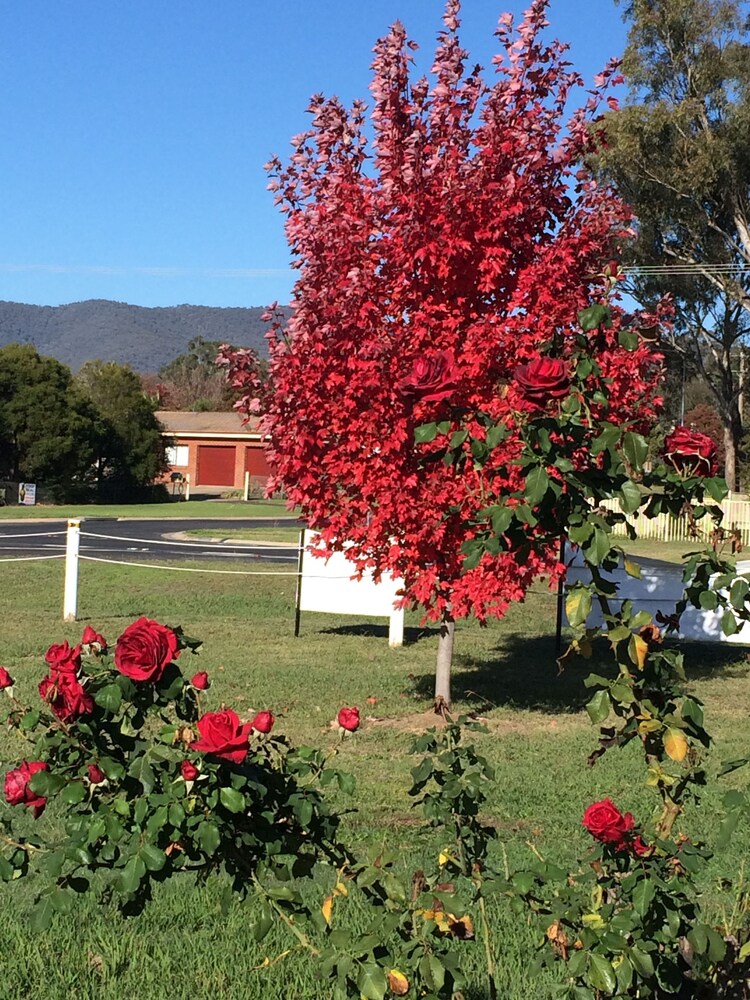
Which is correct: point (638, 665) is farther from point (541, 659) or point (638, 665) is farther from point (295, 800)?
point (541, 659)

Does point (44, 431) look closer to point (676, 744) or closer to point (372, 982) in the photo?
point (676, 744)

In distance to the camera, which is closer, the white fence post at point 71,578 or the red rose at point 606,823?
the red rose at point 606,823

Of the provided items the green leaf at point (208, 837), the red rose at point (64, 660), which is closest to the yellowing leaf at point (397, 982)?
the green leaf at point (208, 837)

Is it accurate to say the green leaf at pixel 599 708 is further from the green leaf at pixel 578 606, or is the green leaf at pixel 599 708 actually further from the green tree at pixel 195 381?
the green tree at pixel 195 381

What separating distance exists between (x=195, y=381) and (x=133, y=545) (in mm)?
81913

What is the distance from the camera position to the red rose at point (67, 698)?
2703mm

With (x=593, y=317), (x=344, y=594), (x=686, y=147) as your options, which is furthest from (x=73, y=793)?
(x=686, y=147)

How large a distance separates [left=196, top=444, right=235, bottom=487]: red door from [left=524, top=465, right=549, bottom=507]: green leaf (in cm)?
5909

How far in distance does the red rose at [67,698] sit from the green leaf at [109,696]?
3cm

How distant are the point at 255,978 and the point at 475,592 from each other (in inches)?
175

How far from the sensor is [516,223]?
28.8 feet

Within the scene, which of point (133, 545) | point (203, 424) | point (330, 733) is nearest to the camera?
point (330, 733)

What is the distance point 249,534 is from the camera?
28219 mm

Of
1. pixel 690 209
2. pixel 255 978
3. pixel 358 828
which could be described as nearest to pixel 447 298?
pixel 358 828
